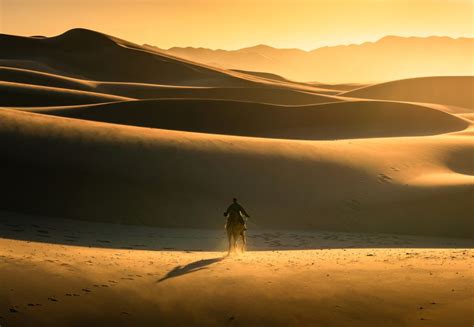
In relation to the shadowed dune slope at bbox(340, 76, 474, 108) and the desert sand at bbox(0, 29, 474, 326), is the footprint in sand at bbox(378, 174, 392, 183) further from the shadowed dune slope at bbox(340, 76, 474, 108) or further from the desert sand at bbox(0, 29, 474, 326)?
the shadowed dune slope at bbox(340, 76, 474, 108)

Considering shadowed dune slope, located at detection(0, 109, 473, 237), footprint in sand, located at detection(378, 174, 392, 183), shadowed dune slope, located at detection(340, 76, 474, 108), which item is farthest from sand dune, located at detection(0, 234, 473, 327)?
shadowed dune slope, located at detection(340, 76, 474, 108)

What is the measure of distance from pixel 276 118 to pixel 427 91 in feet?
168

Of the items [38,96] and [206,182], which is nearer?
[206,182]

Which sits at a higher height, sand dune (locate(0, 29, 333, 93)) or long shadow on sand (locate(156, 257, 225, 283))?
sand dune (locate(0, 29, 333, 93))

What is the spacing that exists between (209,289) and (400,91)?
296ft

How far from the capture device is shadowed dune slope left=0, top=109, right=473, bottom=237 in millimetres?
20250

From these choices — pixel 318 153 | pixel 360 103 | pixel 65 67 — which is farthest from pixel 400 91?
pixel 318 153

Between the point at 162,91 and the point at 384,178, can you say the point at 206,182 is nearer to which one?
the point at 384,178

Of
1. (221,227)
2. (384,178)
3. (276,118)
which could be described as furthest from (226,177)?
(276,118)

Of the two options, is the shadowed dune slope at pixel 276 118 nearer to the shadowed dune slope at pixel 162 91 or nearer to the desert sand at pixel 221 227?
the desert sand at pixel 221 227

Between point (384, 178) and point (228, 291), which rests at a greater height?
point (384, 178)

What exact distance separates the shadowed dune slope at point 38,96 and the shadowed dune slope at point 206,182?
2878cm

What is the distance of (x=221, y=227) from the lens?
20047 millimetres

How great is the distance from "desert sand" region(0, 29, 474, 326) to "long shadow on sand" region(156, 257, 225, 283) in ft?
0.15
